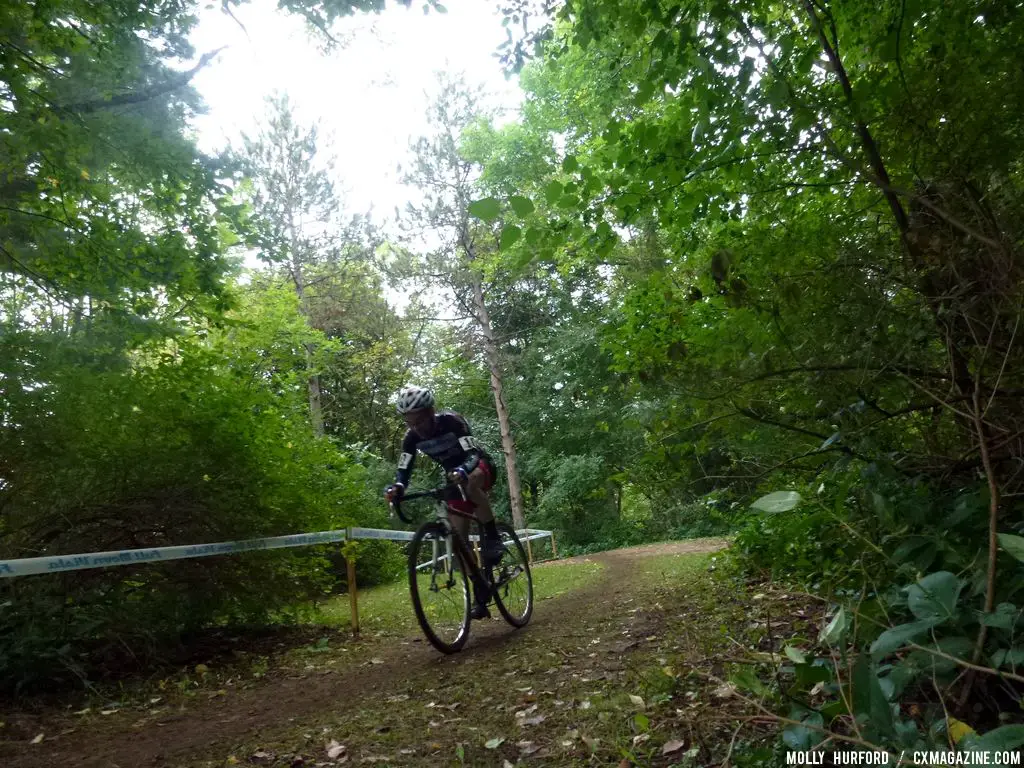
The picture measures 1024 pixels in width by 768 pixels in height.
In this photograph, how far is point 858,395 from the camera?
9.93 feet

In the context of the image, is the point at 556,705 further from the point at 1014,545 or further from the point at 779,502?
the point at 1014,545

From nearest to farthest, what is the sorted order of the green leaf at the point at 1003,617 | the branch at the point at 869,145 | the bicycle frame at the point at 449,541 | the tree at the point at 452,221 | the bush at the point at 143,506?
the green leaf at the point at 1003,617, the branch at the point at 869,145, the bush at the point at 143,506, the bicycle frame at the point at 449,541, the tree at the point at 452,221

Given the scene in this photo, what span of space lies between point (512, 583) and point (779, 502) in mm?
4544

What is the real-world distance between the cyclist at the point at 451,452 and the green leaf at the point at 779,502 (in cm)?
354

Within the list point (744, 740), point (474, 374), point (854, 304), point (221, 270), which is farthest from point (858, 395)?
point (474, 374)

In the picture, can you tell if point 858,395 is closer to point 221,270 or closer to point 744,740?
point 744,740

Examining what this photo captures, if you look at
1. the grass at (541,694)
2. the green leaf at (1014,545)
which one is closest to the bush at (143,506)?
the grass at (541,694)

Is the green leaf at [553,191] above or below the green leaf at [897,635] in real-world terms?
above

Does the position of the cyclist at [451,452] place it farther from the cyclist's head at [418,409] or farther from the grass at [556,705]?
the grass at [556,705]

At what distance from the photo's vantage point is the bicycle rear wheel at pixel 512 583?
6.04m

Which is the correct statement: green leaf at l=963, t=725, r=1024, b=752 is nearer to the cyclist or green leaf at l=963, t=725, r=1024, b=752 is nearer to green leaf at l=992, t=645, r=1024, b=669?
green leaf at l=992, t=645, r=1024, b=669

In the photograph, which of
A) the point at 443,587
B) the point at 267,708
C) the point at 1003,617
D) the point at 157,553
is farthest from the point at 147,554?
the point at 1003,617

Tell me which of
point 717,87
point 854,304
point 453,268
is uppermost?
point 453,268

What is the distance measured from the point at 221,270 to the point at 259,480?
307 cm
